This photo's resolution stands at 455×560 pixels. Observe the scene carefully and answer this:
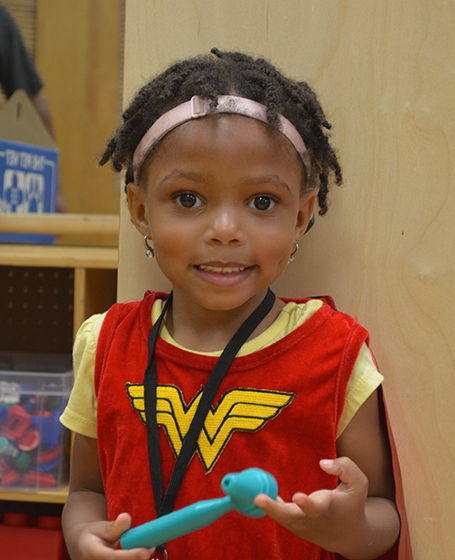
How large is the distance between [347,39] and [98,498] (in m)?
0.77

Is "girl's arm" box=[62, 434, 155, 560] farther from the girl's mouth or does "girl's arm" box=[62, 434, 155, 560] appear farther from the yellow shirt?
the girl's mouth

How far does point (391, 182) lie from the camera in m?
0.89

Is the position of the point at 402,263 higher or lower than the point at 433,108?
lower

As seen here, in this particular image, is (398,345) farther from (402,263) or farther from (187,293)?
(187,293)

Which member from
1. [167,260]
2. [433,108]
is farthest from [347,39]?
[167,260]

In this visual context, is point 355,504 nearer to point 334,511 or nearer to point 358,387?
point 334,511

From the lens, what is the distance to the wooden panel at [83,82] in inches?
109

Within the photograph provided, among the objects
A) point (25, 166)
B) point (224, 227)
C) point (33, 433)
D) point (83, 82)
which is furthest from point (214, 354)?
point (83, 82)

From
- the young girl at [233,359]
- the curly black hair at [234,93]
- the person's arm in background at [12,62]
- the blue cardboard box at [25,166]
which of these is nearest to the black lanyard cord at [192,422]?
the young girl at [233,359]

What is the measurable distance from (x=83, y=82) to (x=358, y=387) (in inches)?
95.1

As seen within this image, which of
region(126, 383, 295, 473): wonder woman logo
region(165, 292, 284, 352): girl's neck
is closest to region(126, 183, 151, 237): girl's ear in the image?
region(165, 292, 284, 352): girl's neck

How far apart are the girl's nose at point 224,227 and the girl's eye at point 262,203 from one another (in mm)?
30

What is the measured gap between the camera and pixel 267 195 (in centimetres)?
76

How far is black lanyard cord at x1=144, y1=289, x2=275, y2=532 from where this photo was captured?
75 cm
